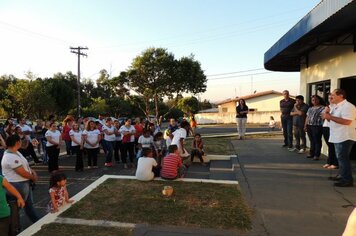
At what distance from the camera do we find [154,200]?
20.8ft

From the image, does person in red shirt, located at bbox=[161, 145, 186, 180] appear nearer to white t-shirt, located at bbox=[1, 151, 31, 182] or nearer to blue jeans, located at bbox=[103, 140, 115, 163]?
white t-shirt, located at bbox=[1, 151, 31, 182]

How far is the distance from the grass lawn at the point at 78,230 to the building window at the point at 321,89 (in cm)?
836

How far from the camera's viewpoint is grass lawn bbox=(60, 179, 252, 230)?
5.31m

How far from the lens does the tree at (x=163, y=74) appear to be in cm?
3750

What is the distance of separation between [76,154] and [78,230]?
6.54 meters

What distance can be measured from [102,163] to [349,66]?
8.47m

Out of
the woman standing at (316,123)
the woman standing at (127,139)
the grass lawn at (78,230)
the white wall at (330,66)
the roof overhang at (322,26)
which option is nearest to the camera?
the grass lawn at (78,230)

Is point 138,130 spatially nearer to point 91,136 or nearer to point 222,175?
point 91,136

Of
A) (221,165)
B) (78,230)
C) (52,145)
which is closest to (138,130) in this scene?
(52,145)

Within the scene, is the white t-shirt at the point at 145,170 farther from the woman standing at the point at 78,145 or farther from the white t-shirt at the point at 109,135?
the white t-shirt at the point at 109,135

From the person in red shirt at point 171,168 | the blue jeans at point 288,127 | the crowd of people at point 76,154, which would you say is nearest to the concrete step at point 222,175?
the crowd of people at point 76,154

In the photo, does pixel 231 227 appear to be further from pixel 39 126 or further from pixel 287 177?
pixel 39 126

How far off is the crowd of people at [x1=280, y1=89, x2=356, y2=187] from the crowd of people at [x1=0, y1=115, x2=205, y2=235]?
3.08 meters

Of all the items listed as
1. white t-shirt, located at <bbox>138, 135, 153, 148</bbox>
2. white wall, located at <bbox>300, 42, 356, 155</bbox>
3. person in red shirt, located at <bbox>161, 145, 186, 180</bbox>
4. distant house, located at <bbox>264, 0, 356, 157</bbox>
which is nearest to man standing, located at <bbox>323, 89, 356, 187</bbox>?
distant house, located at <bbox>264, 0, 356, 157</bbox>
